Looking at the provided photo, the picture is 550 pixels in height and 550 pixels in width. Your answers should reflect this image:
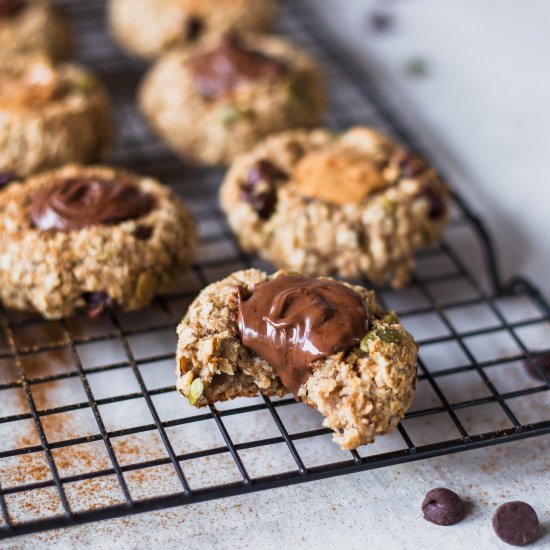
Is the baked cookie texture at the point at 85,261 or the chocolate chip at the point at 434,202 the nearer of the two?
the baked cookie texture at the point at 85,261

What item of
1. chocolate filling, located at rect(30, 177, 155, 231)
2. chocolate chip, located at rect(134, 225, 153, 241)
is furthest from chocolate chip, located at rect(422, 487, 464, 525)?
chocolate filling, located at rect(30, 177, 155, 231)

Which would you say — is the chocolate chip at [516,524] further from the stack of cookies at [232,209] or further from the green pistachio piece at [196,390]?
the green pistachio piece at [196,390]

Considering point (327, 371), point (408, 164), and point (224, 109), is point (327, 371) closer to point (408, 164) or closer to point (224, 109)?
point (408, 164)

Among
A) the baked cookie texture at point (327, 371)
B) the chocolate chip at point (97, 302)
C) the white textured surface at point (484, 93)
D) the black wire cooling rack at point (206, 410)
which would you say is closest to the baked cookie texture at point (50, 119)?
the black wire cooling rack at point (206, 410)

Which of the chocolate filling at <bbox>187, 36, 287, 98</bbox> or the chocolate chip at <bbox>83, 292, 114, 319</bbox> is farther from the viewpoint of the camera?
the chocolate filling at <bbox>187, 36, 287, 98</bbox>

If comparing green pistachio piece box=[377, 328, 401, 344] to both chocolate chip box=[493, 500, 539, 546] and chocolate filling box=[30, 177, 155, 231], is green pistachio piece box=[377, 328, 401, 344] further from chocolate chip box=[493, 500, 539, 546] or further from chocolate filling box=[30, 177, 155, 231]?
Result: chocolate filling box=[30, 177, 155, 231]

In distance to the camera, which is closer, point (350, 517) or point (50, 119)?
point (350, 517)

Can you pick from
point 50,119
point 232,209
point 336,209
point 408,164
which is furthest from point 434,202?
point 50,119
